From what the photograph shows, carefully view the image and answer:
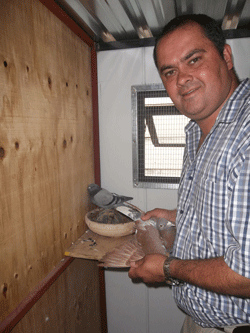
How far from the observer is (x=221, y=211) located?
0.75 meters

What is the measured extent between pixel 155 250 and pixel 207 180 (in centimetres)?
64

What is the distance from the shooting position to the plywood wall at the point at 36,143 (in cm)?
98

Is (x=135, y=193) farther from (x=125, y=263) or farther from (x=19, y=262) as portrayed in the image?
(x=19, y=262)

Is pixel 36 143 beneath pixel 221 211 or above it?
above

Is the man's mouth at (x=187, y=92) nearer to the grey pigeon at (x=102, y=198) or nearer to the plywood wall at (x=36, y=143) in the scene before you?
the plywood wall at (x=36, y=143)

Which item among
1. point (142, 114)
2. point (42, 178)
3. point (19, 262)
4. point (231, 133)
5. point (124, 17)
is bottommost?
point (19, 262)

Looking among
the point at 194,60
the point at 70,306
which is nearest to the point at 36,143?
the point at 194,60

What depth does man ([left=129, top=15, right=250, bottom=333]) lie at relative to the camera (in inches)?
26.1

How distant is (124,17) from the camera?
1449 mm

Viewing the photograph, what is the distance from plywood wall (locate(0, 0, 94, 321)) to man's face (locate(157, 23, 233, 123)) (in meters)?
0.64

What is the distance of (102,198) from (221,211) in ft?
3.57

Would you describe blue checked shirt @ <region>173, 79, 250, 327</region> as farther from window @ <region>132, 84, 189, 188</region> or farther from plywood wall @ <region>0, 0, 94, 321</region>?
window @ <region>132, 84, 189, 188</region>

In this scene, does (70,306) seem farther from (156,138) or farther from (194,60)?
(194,60)

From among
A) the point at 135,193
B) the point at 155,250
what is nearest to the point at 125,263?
the point at 155,250
